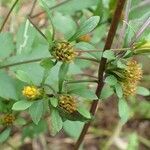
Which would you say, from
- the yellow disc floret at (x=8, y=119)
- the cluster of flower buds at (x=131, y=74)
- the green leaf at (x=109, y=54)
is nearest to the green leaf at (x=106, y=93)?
the cluster of flower buds at (x=131, y=74)

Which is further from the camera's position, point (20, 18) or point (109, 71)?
point (20, 18)

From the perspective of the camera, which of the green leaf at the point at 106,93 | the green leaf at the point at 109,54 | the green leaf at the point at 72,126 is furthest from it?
the green leaf at the point at 72,126

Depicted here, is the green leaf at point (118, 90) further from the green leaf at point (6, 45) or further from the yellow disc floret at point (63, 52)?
the green leaf at point (6, 45)

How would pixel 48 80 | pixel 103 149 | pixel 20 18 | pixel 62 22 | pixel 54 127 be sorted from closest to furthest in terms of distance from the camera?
pixel 54 127
pixel 48 80
pixel 62 22
pixel 20 18
pixel 103 149

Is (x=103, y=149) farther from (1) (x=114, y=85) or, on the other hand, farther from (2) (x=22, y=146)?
(1) (x=114, y=85)

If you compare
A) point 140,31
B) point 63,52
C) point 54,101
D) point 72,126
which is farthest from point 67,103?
point 72,126

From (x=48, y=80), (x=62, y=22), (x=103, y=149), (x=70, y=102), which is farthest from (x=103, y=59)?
(x=103, y=149)
